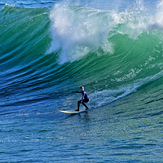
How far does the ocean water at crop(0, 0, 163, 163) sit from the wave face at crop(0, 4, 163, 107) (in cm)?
4

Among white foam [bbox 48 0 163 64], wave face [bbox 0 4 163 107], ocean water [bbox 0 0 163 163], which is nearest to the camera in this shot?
ocean water [bbox 0 0 163 163]

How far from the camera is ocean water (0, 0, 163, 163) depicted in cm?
525

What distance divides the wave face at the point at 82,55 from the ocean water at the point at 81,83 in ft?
0.15

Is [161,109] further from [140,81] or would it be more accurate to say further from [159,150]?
[140,81]

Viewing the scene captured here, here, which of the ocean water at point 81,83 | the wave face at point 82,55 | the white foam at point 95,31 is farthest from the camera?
the white foam at point 95,31

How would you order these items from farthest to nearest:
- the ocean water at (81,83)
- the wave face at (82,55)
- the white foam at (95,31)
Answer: the white foam at (95,31) → the wave face at (82,55) → the ocean water at (81,83)

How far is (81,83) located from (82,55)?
2901 millimetres

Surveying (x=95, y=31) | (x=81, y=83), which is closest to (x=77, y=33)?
(x=95, y=31)

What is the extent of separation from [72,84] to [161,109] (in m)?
5.35

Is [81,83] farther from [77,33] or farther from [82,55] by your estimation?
[77,33]

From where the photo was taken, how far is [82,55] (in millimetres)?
14383

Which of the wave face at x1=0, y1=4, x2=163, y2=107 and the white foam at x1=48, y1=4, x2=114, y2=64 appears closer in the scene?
the wave face at x1=0, y1=4, x2=163, y2=107

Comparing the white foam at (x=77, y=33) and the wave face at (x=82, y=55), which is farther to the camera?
the white foam at (x=77, y=33)

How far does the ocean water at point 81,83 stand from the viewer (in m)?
5.25
